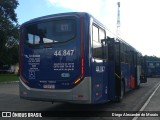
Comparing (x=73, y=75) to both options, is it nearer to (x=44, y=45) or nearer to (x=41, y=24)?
(x=44, y=45)

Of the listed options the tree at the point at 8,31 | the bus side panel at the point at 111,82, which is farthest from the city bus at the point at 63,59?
the tree at the point at 8,31

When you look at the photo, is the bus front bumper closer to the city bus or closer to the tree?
the city bus

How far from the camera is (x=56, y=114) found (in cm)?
1198

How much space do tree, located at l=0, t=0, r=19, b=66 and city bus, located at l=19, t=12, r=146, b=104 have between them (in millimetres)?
46188

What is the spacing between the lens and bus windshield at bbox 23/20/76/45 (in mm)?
11125

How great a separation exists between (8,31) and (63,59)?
48.9m

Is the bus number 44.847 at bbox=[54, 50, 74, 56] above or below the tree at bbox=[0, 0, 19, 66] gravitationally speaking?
below

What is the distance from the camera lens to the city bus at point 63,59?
1080 centimetres

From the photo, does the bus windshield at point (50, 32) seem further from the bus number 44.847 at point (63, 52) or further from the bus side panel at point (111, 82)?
the bus side panel at point (111, 82)

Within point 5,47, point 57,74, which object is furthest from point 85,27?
point 5,47

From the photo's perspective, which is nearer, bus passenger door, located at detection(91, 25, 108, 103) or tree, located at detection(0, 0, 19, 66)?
bus passenger door, located at detection(91, 25, 108, 103)

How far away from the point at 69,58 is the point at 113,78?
3464 millimetres

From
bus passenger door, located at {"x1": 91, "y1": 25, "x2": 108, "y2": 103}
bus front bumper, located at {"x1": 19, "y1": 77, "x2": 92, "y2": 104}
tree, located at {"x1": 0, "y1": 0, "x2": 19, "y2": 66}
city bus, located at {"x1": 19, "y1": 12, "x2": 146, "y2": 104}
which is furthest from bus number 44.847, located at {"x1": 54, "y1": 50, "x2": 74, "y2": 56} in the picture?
tree, located at {"x1": 0, "y1": 0, "x2": 19, "y2": 66}

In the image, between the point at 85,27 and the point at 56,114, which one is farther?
the point at 56,114
